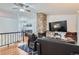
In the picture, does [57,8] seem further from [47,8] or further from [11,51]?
[11,51]

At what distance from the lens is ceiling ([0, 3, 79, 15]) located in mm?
1814

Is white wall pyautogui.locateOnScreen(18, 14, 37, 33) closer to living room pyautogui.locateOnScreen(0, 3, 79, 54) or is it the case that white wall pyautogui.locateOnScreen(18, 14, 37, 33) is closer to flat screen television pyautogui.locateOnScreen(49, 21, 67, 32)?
living room pyautogui.locateOnScreen(0, 3, 79, 54)

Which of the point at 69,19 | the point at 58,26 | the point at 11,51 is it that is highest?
the point at 69,19

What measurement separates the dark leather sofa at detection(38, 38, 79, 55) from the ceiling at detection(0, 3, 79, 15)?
0.42 metres

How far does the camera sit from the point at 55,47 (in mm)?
1744

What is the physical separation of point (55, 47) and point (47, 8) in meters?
0.57

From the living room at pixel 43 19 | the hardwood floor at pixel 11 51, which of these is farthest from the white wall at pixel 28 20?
the hardwood floor at pixel 11 51

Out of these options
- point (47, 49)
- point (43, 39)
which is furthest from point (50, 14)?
point (47, 49)

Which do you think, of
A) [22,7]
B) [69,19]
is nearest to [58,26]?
[69,19]

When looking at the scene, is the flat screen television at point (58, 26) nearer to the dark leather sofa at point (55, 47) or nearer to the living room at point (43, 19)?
the living room at point (43, 19)

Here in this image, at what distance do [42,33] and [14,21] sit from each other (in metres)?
0.46

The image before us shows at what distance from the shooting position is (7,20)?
74.8 inches

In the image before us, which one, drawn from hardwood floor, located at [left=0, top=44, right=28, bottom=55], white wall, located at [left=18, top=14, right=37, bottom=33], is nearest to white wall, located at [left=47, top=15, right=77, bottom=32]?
white wall, located at [left=18, top=14, right=37, bottom=33]
